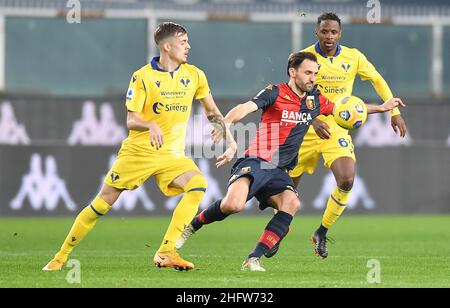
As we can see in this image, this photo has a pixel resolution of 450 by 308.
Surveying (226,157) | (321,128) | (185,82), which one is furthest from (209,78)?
(226,157)

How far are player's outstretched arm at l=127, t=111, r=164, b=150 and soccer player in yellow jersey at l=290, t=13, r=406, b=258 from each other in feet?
8.15

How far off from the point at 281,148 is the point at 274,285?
2.17 meters

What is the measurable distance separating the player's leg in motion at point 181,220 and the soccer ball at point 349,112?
1.54 m

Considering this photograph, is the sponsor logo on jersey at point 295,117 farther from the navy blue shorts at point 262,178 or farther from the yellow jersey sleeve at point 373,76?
the yellow jersey sleeve at point 373,76

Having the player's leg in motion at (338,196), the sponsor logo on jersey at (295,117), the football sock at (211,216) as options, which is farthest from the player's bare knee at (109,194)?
the player's leg in motion at (338,196)

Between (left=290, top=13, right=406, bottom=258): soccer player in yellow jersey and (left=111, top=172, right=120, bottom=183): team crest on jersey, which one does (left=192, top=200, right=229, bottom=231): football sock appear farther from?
(left=290, top=13, right=406, bottom=258): soccer player in yellow jersey

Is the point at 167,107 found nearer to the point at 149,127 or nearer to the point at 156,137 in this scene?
the point at 149,127

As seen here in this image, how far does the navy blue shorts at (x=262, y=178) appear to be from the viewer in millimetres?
10250

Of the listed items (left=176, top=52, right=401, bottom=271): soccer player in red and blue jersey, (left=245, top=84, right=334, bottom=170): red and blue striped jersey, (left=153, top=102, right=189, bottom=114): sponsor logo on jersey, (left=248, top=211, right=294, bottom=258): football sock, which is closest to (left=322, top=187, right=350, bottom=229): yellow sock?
(left=176, top=52, right=401, bottom=271): soccer player in red and blue jersey

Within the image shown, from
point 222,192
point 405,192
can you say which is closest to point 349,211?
point 405,192

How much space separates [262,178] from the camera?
10.2m

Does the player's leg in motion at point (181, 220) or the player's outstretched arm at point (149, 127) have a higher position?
the player's outstretched arm at point (149, 127)

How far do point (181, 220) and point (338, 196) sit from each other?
2.55m

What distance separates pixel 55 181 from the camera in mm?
18750
